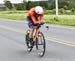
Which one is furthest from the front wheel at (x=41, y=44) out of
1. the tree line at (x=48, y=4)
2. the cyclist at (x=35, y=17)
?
the tree line at (x=48, y=4)

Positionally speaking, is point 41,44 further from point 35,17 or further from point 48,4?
point 48,4

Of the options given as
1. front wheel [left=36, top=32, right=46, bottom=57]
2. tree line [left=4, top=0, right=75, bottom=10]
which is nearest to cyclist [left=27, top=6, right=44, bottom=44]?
front wheel [left=36, top=32, right=46, bottom=57]

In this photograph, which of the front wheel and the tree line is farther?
the tree line

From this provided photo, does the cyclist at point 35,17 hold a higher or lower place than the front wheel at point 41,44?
higher

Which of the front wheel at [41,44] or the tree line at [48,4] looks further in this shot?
the tree line at [48,4]

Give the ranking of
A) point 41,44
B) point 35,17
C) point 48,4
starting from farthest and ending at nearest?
point 48,4, point 35,17, point 41,44

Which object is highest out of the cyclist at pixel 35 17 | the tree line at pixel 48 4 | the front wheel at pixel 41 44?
the cyclist at pixel 35 17

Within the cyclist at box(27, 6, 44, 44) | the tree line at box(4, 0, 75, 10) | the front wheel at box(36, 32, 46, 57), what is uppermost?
the cyclist at box(27, 6, 44, 44)

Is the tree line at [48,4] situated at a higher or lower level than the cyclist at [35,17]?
lower

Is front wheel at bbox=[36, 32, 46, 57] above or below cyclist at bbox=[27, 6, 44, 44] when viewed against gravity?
below

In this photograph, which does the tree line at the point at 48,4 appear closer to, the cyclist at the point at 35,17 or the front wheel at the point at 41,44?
the cyclist at the point at 35,17

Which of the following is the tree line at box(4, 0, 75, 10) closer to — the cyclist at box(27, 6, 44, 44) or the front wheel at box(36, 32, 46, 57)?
the cyclist at box(27, 6, 44, 44)

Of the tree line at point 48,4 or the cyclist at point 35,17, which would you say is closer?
the cyclist at point 35,17

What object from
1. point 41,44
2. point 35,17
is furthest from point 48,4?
point 41,44
